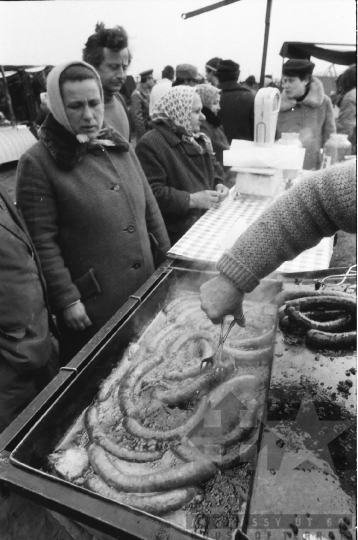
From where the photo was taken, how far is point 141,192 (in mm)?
3059

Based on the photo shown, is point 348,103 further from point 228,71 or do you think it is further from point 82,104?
point 82,104

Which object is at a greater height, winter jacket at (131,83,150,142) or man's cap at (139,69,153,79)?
man's cap at (139,69,153,79)

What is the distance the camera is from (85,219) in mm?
2717

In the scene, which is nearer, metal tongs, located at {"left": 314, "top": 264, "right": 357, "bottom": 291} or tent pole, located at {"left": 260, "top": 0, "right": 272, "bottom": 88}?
metal tongs, located at {"left": 314, "top": 264, "right": 357, "bottom": 291}

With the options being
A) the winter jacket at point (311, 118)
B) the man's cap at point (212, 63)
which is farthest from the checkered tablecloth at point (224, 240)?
the man's cap at point (212, 63)

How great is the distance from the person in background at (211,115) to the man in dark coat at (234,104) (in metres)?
1.03

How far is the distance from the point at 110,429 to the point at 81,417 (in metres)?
0.17

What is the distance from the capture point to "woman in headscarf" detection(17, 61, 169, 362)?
103 inches

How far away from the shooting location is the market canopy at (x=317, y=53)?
6930 mm

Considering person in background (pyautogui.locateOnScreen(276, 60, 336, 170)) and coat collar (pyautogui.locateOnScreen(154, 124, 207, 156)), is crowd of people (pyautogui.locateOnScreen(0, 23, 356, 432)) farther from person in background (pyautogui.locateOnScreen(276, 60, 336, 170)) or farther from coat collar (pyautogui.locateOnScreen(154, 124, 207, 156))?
person in background (pyautogui.locateOnScreen(276, 60, 336, 170))

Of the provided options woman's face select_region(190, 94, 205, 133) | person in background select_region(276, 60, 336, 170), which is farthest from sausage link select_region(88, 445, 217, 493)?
person in background select_region(276, 60, 336, 170)

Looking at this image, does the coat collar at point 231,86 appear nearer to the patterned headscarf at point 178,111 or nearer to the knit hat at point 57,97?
the patterned headscarf at point 178,111

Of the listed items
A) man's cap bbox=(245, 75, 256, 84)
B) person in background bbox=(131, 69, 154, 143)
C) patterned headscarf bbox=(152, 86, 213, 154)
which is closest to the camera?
patterned headscarf bbox=(152, 86, 213, 154)

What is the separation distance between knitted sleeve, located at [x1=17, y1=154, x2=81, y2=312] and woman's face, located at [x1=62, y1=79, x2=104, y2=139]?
16.3 inches
